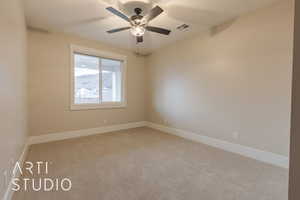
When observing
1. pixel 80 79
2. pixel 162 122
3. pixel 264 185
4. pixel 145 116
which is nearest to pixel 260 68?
pixel 264 185

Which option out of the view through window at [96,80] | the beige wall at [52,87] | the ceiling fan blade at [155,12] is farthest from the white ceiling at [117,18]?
the view through window at [96,80]

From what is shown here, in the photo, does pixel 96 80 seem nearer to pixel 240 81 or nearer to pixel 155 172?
pixel 155 172

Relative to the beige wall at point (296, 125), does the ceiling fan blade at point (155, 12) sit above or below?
above

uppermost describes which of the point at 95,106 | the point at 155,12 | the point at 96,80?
the point at 155,12

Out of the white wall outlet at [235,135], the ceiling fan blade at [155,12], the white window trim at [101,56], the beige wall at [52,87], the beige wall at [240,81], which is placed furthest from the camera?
the white window trim at [101,56]

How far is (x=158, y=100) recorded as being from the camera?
495 centimetres

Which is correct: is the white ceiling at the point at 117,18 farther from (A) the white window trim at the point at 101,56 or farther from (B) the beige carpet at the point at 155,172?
(B) the beige carpet at the point at 155,172

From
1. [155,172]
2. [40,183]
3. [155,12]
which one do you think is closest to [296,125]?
[155,172]

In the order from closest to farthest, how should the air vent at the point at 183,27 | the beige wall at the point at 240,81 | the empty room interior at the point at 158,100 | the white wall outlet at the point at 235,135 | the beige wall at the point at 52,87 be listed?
the empty room interior at the point at 158,100, the beige wall at the point at 240,81, the white wall outlet at the point at 235,135, the air vent at the point at 183,27, the beige wall at the point at 52,87

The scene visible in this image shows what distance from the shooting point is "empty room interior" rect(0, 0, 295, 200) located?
6.20ft

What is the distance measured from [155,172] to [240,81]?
2290 mm

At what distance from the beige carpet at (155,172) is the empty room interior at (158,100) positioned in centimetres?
2

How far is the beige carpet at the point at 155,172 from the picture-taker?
69.4 inches

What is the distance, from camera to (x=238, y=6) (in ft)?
8.66
